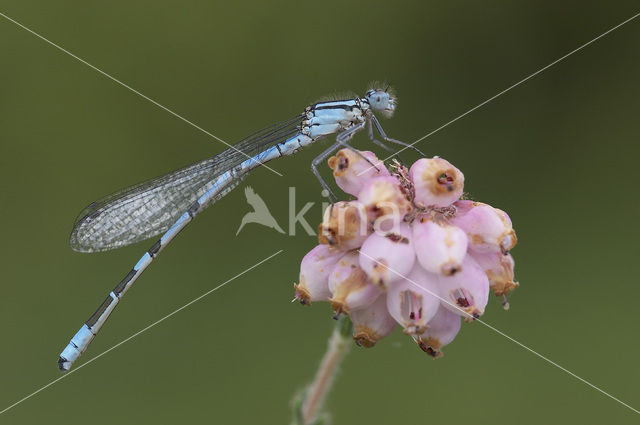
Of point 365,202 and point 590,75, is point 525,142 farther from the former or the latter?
point 365,202

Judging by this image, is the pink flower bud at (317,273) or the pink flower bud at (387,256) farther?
the pink flower bud at (317,273)

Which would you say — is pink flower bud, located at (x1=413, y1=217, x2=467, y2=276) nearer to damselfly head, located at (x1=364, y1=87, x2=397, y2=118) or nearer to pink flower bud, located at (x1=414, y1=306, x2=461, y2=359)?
pink flower bud, located at (x1=414, y1=306, x2=461, y2=359)

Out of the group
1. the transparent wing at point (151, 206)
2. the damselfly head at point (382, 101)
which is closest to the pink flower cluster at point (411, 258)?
the damselfly head at point (382, 101)

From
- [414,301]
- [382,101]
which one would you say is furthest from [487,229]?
[382,101]

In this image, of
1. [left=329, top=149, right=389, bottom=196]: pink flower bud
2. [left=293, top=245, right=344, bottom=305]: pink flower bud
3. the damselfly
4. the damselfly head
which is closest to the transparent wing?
the damselfly

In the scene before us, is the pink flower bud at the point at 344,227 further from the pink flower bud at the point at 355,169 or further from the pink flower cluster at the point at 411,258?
the pink flower bud at the point at 355,169

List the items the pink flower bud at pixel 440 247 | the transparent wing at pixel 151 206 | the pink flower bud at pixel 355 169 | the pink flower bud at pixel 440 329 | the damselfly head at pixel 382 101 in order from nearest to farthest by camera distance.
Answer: the pink flower bud at pixel 440 247
the pink flower bud at pixel 440 329
the pink flower bud at pixel 355 169
the damselfly head at pixel 382 101
the transparent wing at pixel 151 206
